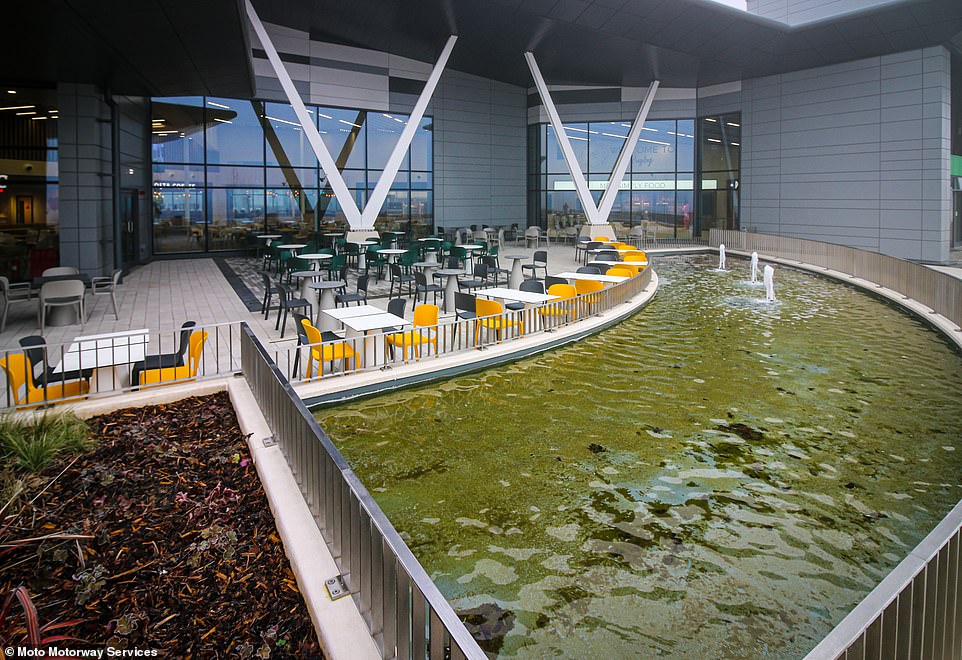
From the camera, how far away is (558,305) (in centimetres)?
1027

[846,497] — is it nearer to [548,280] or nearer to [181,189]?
[548,280]

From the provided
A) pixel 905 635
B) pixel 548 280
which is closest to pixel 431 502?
pixel 905 635

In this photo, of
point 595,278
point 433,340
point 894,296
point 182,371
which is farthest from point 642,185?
point 182,371

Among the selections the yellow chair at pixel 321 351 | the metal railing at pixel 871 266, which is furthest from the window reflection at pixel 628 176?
the yellow chair at pixel 321 351

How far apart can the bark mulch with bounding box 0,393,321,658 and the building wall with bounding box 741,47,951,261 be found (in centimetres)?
2477

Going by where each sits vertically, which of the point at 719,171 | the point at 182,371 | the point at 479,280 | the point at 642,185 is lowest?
the point at 182,371

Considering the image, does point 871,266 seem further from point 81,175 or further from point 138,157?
point 138,157

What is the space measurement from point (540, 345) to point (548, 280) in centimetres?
344

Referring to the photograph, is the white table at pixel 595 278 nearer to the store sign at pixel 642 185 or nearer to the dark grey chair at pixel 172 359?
the dark grey chair at pixel 172 359

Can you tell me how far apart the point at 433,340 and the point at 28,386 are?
4.53 meters

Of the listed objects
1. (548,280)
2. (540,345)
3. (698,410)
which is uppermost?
(548,280)

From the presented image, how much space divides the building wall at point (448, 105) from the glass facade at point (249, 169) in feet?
2.95

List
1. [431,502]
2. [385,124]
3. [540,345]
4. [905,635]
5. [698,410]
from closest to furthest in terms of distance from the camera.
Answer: [905,635] → [431,502] → [698,410] → [540,345] → [385,124]

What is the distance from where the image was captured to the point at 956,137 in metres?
22.5
